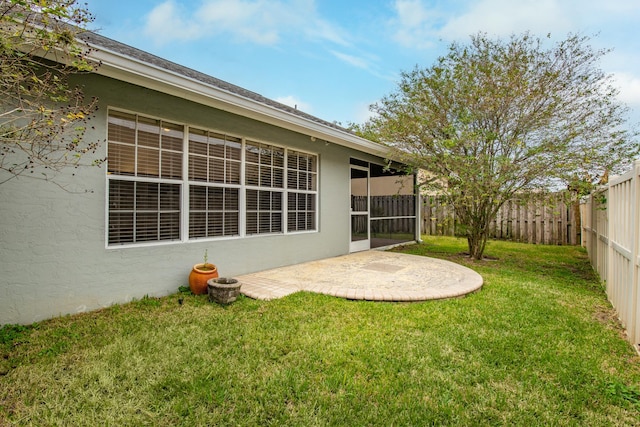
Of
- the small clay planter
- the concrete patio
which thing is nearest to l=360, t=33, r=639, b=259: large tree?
the concrete patio

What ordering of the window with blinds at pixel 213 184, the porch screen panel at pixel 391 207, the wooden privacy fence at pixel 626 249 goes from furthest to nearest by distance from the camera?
1. the porch screen panel at pixel 391 207
2. the window with blinds at pixel 213 184
3. the wooden privacy fence at pixel 626 249

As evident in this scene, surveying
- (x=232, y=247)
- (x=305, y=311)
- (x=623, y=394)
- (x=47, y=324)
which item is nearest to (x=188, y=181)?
(x=232, y=247)

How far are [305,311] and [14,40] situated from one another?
3.57m

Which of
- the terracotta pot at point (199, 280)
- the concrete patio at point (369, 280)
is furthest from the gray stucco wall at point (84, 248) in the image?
the concrete patio at point (369, 280)

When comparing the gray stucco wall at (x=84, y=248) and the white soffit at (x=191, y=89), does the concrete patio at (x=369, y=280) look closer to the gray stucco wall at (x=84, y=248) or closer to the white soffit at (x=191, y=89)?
the gray stucco wall at (x=84, y=248)

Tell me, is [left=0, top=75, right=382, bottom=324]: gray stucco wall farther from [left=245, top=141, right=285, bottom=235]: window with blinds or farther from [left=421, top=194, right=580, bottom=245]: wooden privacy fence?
[left=421, top=194, right=580, bottom=245]: wooden privacy fence

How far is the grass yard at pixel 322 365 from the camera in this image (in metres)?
2.01

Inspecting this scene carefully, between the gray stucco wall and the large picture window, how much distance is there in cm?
17

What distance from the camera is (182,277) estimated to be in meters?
4.71

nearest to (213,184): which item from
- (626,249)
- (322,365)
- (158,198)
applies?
(158,198)

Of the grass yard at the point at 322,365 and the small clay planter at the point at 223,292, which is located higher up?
the small clay planter at the point at 223,292

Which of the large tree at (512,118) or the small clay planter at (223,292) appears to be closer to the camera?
the small clay planter at (223,292)

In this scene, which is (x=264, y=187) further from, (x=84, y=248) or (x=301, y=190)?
(x=84, y=248)

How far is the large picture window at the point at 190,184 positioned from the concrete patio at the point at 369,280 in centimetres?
103
